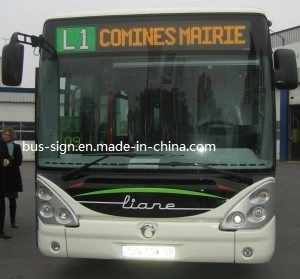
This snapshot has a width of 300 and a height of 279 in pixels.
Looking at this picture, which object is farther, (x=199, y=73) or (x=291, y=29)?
(x=291, y=29)

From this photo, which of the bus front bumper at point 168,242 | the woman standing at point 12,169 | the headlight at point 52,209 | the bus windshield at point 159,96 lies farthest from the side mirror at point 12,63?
the woman standing at point 12,169

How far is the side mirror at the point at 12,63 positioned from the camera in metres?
5.01

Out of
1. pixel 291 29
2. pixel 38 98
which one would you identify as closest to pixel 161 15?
pixel 38 98

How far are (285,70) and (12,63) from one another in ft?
8.95

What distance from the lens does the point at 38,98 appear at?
5066 millimetres

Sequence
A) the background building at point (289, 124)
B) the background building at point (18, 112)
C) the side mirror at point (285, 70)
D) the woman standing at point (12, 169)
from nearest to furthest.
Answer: the side mirror at point (285, 70) → the woman standing at point (12, 169) → the background building at point (289, 124) → the background building at point (18, 112)

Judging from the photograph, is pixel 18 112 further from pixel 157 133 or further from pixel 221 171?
pixel 221 171

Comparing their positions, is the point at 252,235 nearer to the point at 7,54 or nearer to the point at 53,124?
the point at 53,124

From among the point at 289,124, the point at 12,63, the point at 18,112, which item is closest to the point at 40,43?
the point at 12,63

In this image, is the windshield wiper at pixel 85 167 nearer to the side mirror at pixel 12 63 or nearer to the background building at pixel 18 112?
the side mirror at pixel 12 63

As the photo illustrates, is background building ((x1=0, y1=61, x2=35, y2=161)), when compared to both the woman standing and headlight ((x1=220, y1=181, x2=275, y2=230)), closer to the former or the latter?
the woman standing

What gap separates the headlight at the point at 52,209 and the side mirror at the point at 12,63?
→ 1051 mm

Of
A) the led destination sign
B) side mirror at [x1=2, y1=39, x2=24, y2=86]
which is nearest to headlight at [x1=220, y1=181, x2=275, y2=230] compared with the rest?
the led destination sign

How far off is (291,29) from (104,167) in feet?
80.2
